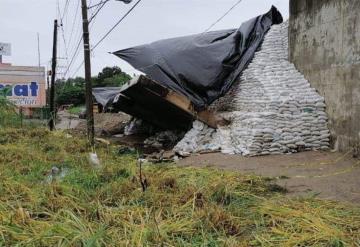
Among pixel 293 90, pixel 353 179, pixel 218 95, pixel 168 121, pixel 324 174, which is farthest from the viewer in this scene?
pixel 168 121

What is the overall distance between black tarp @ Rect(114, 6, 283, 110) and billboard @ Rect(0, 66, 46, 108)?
69.1 feet

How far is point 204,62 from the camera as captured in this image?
13.9 meters

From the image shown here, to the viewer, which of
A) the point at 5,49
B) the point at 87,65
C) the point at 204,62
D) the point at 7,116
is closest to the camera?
the point at 204,62

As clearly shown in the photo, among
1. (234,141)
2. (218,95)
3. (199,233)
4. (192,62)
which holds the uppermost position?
(192,62)

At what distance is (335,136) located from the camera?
11.8 meters

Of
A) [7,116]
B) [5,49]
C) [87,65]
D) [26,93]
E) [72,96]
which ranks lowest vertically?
[7,116]

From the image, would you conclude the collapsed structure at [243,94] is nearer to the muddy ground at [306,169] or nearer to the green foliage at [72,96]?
the muddy ground at [306,169]

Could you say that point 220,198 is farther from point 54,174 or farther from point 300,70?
point 300,70

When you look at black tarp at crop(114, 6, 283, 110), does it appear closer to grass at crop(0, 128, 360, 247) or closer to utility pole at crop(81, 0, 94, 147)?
utility pole at crop(81, 0, 94, 147)

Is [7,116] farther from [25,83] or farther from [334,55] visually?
[334,55]

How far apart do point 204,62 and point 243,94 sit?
1521 mm

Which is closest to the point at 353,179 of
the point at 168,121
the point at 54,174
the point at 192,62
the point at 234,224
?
the point at 234,224

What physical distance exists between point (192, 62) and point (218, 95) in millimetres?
1241

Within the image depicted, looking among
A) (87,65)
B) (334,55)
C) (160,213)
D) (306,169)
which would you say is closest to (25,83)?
(87,65)
